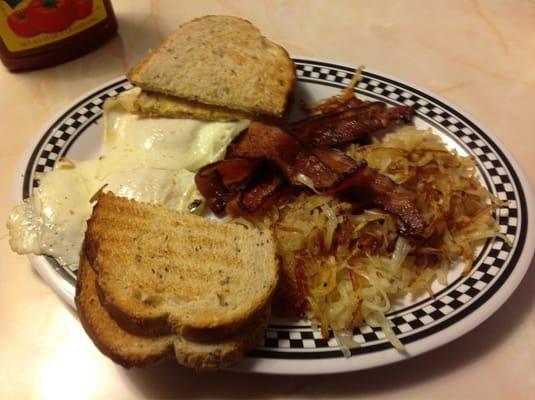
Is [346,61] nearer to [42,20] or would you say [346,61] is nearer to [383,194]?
[383,194]

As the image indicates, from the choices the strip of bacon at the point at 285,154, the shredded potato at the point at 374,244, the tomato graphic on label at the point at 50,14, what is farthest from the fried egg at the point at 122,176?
the tomato graphic on label at the point at 50,14

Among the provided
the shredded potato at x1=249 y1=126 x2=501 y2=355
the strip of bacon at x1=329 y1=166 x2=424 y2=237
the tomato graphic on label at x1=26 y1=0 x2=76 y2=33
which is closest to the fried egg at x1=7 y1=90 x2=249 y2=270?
the shredded potato at x1=249 y1=126 x2=501 y2=355

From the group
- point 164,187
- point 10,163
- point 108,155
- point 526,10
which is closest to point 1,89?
point 10,163

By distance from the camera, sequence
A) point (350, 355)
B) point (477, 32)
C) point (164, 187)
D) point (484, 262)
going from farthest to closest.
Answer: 1. point (477, 32)
2. point (164, 187)
3. point (484, 262)
4. point (350, 355)

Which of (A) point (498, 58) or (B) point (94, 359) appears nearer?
(B) point (94, 359)

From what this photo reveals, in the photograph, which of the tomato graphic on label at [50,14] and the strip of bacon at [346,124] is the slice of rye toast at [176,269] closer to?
the strip of bacon at [346,124]

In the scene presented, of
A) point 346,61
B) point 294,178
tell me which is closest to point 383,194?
point 294,178

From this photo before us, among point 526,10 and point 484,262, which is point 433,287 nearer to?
point 484,262
